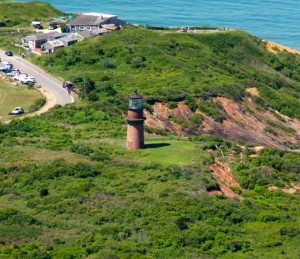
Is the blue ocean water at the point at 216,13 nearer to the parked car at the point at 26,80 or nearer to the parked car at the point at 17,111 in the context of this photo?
the parked car at the point at 26,80

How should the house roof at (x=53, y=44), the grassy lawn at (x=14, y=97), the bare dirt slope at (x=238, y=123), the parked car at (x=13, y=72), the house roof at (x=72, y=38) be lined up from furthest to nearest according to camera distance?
the house roof at (x=72, y=38)
the house roof at (x=53, y=44)
the parked car at (x=13, y=72)
the bare dirt slope at (x=238, y=123)
the grassy lawn at (x=14, y=97)

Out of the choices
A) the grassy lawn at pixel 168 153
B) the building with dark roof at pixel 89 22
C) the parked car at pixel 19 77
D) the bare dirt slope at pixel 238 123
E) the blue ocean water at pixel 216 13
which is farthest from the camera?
the blue ocean water at pixel 216 13

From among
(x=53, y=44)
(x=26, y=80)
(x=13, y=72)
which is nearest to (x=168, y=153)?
(x=26, y=80)

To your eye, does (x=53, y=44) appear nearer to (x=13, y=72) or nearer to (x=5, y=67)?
(x=5, y=67)

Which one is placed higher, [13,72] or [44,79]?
[13,72]

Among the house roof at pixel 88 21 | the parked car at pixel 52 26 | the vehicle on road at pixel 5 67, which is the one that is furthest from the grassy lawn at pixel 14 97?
the parked car at pixel 52 26

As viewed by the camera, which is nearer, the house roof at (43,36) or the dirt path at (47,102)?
the dirt path at (47,102)

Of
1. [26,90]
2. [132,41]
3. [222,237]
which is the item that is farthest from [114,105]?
[222,237]

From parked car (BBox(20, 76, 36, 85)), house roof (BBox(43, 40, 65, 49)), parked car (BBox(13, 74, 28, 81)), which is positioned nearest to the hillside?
house roof (BBox(43, 40, 65, 49))
